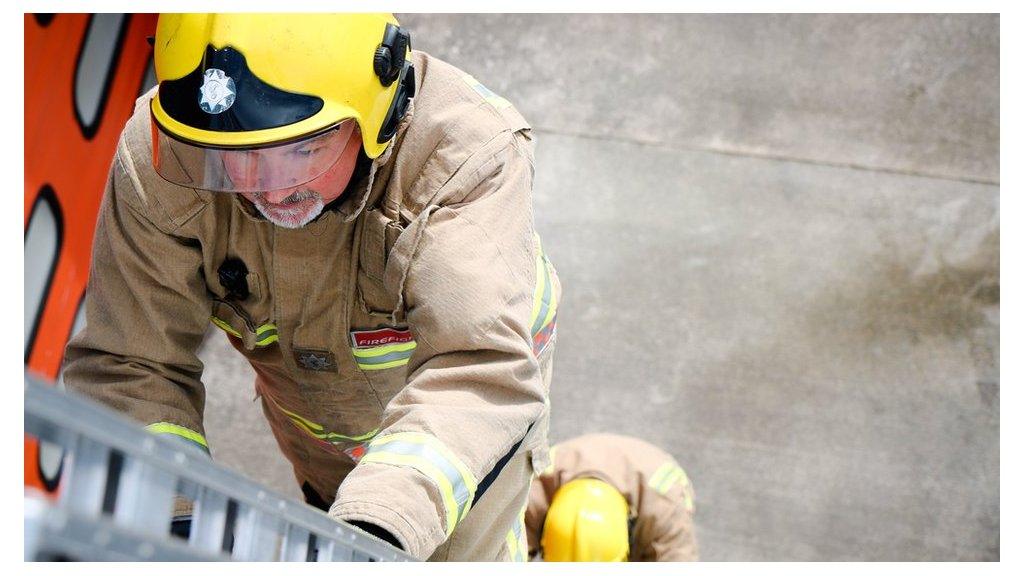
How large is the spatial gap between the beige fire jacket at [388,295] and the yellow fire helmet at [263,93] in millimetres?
133

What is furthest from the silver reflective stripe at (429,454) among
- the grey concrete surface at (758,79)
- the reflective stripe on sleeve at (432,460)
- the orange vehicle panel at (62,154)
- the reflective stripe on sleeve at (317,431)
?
the grey concrete surface at (758,79)

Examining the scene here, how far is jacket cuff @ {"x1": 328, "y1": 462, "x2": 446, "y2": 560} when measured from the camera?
5.07ft

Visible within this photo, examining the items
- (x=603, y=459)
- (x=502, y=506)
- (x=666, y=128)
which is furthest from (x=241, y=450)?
(x=666, y=128)

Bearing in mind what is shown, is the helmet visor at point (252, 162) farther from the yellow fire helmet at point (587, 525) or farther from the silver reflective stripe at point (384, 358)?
the yellow fire helmet at point (587, 525)

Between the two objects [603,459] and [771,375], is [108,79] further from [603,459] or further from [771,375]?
[771,375]

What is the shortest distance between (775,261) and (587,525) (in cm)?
149

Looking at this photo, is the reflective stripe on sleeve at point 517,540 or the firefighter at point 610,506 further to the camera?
the firefighter at point 610,506

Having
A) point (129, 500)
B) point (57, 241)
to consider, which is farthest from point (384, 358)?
point (57, 241)

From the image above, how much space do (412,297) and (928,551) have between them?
266 centimetres

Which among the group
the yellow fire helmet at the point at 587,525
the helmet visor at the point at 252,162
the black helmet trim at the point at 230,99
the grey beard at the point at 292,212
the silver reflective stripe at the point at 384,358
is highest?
the black helmet trim at the point at 230,99

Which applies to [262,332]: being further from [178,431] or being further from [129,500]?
[129,500]

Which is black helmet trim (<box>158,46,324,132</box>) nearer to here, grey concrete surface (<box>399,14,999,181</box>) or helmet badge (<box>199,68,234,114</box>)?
helmet badge (<box>199,68,234,114</box>)

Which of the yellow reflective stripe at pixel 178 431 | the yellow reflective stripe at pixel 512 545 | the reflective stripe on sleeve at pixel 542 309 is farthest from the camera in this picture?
the yellow reflective stripe at pixel 512 545

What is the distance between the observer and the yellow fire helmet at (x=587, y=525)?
10.2 ft
